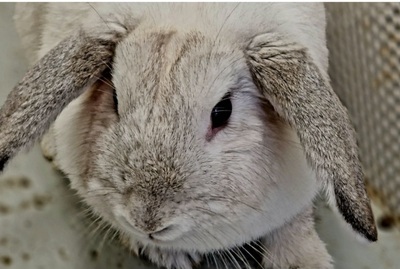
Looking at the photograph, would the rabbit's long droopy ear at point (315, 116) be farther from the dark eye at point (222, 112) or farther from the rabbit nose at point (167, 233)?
the rabbit nose at point (167, 233)

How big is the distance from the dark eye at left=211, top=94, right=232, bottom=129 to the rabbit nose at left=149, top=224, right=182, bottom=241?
20 centimetres

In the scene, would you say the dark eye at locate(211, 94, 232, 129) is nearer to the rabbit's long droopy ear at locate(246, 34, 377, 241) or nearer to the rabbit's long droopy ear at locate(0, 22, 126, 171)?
the rabbit's long droopy ear at locate(246, 34, 377, 241)

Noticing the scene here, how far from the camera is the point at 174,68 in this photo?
1.32 m

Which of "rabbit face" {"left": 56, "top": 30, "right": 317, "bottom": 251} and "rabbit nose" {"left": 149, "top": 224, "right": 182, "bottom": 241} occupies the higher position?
"rabbit face" {"left": 56, "top": 30, "right": 317, "bottom": 251}

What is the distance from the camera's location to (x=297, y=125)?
4.30 feet

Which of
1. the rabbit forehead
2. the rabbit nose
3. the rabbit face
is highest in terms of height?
the rabbit forehead

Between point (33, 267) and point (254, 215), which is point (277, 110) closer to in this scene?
point (254, 215)

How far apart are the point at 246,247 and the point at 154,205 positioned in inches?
20.6

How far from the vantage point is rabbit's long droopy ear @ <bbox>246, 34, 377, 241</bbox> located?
1.30 meters

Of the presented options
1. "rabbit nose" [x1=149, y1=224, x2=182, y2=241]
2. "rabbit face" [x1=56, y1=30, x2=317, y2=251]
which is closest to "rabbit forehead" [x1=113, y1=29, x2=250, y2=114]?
"rabbit face" [x1=56, y1=30, x2=317, y2=251]

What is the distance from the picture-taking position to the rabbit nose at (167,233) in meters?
1.33

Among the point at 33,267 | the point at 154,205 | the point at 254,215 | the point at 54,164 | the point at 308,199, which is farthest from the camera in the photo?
the point at 54,164

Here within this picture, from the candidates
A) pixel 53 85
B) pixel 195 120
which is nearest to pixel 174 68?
pixel 195 120

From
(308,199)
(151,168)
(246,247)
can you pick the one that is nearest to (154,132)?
(151,168)
